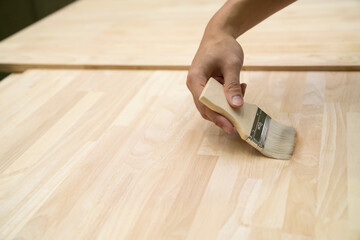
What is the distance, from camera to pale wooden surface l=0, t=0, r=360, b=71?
1248 millimetres

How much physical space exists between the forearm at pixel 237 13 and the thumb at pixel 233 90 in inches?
5.7

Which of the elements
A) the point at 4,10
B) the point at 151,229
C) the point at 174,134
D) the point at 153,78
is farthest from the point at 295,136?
the point at 4,10

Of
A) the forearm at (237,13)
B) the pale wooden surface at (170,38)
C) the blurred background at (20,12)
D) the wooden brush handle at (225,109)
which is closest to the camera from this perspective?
the wooden brush handle at (225,109)

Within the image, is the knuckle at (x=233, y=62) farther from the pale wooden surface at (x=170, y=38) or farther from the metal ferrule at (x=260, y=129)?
the pale wooden surface at (x=170, y=38)

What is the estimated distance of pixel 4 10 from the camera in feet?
8.30

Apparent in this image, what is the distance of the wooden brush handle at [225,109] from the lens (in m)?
0.86

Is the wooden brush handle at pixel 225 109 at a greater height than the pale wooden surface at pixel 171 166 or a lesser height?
greater

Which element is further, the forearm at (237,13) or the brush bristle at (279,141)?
the forearm at (237,13)

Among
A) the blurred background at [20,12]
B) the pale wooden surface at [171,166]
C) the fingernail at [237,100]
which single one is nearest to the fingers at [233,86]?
the fingernail at [237,100]

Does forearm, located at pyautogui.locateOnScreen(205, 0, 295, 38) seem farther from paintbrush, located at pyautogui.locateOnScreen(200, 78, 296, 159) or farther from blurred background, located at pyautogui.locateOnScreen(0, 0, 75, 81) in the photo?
blurred background, located at pyautogui.locateOnScreen(0, 0, 75, 81)

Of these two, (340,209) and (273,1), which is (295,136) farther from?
(273,1)

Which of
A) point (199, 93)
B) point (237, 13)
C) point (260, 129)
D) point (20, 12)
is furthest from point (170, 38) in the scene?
point (20, 12)

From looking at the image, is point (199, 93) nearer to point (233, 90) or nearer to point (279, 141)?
point (233, 90)

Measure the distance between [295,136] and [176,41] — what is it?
67 centimetres
